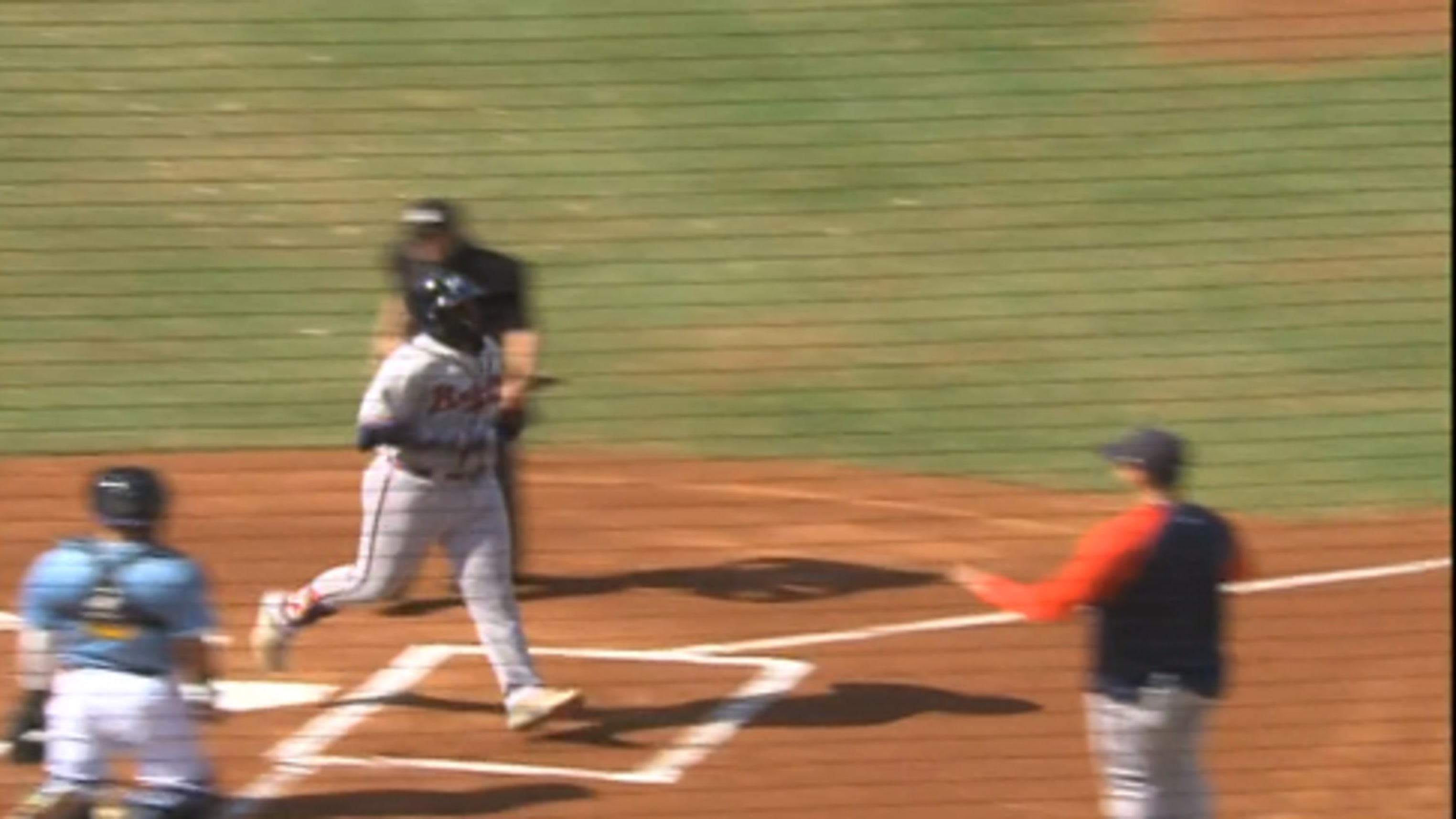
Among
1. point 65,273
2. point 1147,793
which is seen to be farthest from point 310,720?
point 65,273

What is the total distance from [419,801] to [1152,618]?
7.41ft

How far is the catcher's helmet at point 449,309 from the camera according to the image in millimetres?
7961

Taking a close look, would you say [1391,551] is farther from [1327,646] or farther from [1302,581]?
[1327,646]

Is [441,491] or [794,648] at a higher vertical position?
[441,491]

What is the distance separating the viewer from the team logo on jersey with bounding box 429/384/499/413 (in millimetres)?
Answer: 7961

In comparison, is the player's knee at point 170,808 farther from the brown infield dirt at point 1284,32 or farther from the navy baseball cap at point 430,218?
the brown infield dirt at point 1284,32

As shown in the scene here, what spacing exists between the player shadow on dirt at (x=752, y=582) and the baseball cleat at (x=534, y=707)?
174 cm

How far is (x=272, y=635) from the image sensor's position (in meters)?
8.18

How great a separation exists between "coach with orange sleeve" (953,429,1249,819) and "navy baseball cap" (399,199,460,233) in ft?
8.76

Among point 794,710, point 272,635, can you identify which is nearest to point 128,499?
point 272,635

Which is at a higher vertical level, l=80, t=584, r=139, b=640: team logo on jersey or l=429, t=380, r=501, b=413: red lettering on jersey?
l=429, t=380, r=501, b=413: red lettering on jersey

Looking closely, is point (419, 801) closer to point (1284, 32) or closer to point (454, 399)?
point (454, 399)

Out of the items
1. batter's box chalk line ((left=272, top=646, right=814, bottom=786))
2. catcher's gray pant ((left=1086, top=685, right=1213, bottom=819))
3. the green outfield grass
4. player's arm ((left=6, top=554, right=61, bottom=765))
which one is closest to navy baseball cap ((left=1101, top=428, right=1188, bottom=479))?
catcher's gray pant ((left=1086, top=685, right=1213, bottom=819))

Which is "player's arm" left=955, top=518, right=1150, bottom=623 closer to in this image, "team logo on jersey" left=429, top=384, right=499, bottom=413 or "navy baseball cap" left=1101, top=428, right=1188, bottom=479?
"navy baseball cap" left=1101, top=428, right=1188, bottom=479
